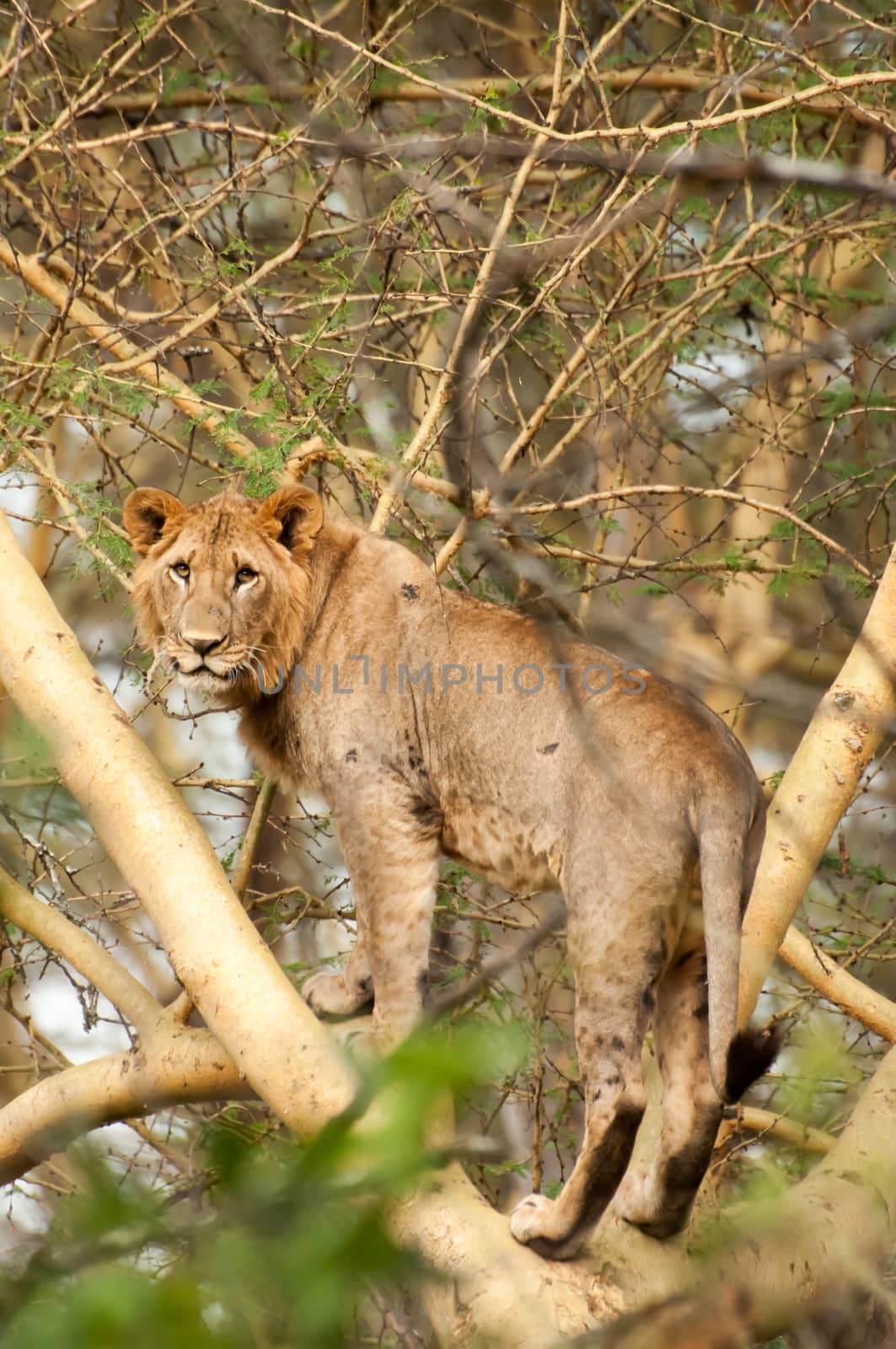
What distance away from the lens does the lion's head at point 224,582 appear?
192 inches

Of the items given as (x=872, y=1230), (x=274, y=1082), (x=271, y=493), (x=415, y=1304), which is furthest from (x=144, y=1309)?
(x=415, y=1304)

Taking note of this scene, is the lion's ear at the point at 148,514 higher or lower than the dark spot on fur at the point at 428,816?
higher

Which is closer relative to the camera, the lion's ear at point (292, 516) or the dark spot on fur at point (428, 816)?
the dark spot on fur at point (428, 816)

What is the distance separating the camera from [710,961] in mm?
3957

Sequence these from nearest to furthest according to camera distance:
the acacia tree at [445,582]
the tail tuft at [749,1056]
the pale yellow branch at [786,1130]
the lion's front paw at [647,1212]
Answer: the acacia tree at [445,582], the tail tuft at [749,1056], the lion's front paw at [647,1212], the pale yellow branch at [786,1130]

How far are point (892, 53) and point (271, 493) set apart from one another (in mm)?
4546

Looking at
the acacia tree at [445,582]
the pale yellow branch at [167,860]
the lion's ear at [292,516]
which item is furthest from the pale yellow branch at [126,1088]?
the lion's ear at [292,516]

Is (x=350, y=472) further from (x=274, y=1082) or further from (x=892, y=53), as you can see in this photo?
(x=892, y=53)

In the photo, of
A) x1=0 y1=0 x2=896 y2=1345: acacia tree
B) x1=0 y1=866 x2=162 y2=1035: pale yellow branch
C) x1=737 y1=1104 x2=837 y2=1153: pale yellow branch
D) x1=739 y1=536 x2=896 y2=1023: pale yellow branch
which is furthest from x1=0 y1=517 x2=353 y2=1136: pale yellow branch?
x1=737 y1=1104 x2=837 y2=1153: pale yellow branch

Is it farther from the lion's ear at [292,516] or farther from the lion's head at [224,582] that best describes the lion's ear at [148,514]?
the lion's ear at [292,516]

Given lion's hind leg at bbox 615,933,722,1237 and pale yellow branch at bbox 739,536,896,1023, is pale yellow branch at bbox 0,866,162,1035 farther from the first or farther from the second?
pale yellow branch at bbox 739,536,896,1023

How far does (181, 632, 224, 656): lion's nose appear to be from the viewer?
4.80 m

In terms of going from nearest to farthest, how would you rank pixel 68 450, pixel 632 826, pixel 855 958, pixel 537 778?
pixel 632 826
pixel 537 778
pixel 855 958
pixel 68 450

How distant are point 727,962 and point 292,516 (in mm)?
2232
